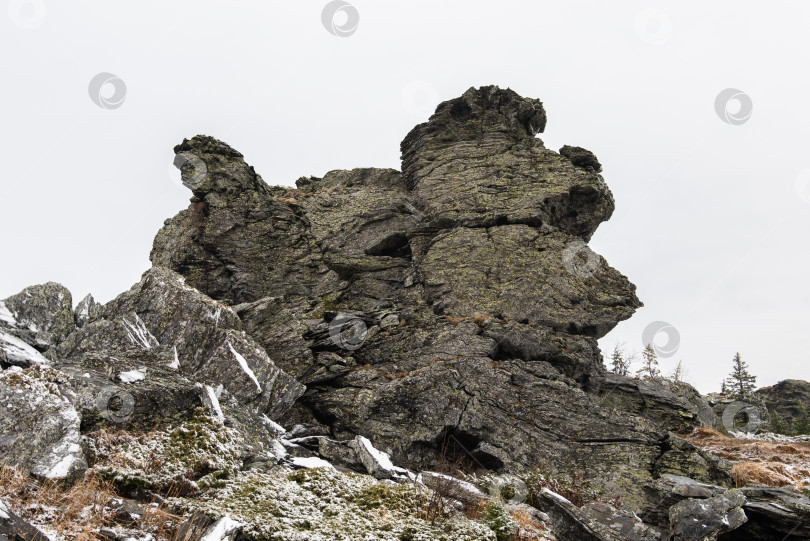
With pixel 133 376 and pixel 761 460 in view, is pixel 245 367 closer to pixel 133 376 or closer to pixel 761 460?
pixel 133 376

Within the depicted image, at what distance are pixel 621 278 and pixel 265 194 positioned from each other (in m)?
23.1

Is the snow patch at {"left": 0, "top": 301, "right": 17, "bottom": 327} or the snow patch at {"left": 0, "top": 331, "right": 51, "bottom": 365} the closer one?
the snow patch at {"left": 0, "top": 331, "right": 51, "bottom": 365}

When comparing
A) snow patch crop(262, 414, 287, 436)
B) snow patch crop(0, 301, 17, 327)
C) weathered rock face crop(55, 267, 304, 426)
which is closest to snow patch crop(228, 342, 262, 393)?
weathered rock face crop(55, 267, 304, 426)

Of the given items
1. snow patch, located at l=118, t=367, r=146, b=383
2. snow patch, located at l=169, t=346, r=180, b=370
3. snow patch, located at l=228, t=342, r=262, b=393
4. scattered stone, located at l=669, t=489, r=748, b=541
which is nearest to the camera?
scattered stone, located at l=669, t=489, r=748, b=541

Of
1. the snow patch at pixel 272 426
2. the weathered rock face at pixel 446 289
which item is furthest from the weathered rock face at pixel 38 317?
the snow patch at pixel 272 426

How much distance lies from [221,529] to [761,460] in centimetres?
2717

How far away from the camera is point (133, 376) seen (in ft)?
48.3

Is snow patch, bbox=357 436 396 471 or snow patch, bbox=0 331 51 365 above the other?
snow patch, bbox=357 436 396 471

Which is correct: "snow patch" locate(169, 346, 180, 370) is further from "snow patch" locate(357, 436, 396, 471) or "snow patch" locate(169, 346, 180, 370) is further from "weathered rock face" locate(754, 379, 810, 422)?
"weathered rock face" locate(754, 379, 810, 422)

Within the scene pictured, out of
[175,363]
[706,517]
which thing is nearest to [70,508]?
[175,363]

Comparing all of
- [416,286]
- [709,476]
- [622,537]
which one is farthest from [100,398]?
[709,476]

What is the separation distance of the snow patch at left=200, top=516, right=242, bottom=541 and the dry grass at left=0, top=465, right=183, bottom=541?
878 millimetres

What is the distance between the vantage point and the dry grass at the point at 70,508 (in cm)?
850

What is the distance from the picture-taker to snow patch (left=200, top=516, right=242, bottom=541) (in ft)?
29.2
